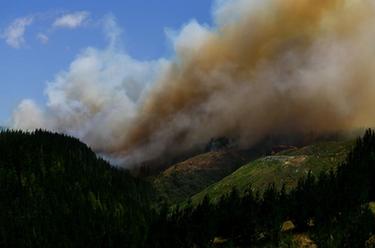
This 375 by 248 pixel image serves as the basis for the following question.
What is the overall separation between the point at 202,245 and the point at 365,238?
2188 inches

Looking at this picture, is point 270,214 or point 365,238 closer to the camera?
point 365,238

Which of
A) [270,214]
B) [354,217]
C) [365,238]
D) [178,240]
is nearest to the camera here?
[365,238]

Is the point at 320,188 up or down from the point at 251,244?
up

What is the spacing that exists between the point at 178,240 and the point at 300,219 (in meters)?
44.8

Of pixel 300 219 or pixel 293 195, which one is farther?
pixel 293 195

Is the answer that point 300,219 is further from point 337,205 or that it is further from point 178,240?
point 178,240

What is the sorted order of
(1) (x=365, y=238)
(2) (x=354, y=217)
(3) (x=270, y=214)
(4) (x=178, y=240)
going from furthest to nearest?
(4) (x=178, y=240)
(3) (x=270, y=214)
(2) (x=354, y=217)
(1) (x=365, y=238)

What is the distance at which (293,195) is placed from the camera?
197 metres

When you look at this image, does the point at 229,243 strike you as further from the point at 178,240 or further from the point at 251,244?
the point at 178,240

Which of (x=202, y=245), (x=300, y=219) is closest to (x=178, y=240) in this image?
(x=202, y=245)

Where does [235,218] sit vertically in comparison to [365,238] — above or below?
above

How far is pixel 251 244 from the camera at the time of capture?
168 meters

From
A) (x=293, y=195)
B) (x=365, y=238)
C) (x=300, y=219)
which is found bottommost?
(x=365, y=238)

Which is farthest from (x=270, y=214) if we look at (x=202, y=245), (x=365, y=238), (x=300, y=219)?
(x=365, y=238)
